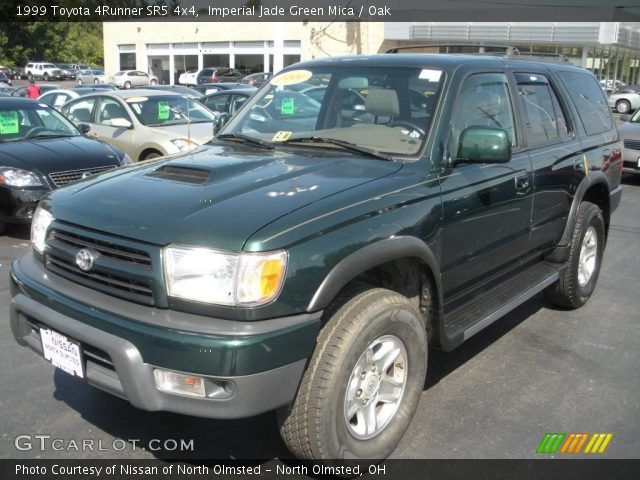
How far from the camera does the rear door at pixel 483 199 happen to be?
3.45 metres

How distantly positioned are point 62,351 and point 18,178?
4699 mm

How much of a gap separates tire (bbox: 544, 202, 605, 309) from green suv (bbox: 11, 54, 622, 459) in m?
0.50

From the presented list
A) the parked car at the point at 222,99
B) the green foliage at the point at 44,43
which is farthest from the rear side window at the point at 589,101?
the green foliage at the point at 44,43

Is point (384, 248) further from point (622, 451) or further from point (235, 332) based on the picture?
point (622, 451)

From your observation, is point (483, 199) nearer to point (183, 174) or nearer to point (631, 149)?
point (183, 174)

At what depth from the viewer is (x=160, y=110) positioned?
10086 millimetres

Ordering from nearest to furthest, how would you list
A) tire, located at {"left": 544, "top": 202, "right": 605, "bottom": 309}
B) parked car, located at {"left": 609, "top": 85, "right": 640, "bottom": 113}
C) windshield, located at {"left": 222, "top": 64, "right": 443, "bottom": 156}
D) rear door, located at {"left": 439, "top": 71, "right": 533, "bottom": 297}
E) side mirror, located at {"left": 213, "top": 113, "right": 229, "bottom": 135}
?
1. rear door, located at {"left": 439, "top": 71, "right": 533, "bottom": 297}
2. windshield, located at {"left": 222, "top": 64, "right": 443, "bottom": 156}
3. side mirror, located at {"left": 213, "top": 113, "right": 229, "bottom": 135}
4. tire, located at {"left": 544, "top": 202, "right": 605, "bottom": 309}
5. parked car, located at {"left": 609, "top": 85, "right": 640, "bottom": 113}

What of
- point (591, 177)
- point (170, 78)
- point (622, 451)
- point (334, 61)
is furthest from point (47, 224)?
point (170, 78)

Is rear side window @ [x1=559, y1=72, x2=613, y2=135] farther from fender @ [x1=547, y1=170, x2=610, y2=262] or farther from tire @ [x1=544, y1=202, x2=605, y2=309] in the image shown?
tire @ [x1=544, y1=202, x2=605, y2=309]

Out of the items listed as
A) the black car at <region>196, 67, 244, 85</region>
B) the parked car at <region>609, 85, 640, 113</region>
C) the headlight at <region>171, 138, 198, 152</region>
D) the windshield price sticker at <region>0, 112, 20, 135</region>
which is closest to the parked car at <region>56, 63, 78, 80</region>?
the black car at <region>196, 67, 244, 85</region>

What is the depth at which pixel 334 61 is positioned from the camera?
14.0 feet

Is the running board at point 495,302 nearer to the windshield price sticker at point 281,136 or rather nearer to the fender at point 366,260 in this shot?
the fender at point 366,260

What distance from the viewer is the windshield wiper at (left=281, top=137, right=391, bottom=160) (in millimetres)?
3475

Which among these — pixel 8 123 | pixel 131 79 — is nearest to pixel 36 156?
pixel 8 123
